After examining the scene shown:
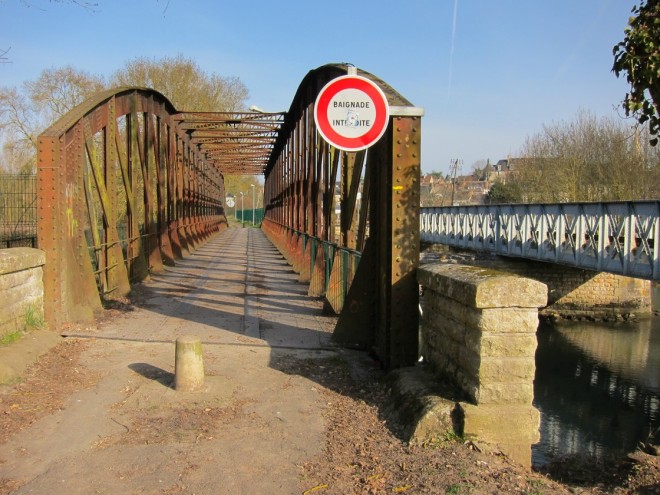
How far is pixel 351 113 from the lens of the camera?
225 inches

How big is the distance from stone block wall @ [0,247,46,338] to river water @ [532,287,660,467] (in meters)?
6.81

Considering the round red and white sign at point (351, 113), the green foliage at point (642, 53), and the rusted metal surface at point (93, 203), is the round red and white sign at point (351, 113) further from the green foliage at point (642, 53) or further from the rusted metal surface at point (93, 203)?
the rusted metal surface at point (93, 203)

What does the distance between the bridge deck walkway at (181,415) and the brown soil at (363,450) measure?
0.16 feet

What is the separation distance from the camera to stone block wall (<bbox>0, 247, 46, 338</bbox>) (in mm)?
6418

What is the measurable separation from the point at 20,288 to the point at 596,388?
14293mm

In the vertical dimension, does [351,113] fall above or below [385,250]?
above

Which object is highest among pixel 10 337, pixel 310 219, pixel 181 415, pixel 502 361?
pixel 310 219

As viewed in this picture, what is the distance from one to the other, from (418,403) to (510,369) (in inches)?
29.7

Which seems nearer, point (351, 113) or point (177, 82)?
point (351, 113)

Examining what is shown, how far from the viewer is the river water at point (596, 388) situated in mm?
11602

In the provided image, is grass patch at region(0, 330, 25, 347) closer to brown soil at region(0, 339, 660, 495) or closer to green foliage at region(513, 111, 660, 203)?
brown soil at region(0, 339, 660, 495)

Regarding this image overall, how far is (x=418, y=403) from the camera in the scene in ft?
15.1

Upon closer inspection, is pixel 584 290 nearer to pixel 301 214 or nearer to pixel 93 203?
pixel 301 214

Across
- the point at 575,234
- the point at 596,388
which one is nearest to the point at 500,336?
the point at 596,388
